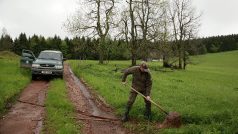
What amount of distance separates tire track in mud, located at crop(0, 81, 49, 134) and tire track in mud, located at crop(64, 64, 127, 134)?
56.6 inches

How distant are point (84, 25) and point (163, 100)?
3476cm

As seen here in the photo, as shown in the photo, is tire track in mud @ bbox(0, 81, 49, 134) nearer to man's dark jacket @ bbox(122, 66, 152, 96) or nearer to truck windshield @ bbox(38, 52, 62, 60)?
man's dark jacket @ bbox(122, 66, 152, 96)

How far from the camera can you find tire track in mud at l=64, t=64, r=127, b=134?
12.3 meters

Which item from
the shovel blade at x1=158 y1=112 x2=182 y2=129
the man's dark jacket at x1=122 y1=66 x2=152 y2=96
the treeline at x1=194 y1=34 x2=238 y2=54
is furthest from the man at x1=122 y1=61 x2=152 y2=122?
the treeline at x1=194 y1=34 x2=238 y2=54

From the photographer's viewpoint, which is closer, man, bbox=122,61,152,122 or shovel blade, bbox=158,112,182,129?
shovel blade, bbox=158,112,182,129

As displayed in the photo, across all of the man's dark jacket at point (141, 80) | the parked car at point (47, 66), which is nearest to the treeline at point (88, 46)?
the parked car at point (47, 66)

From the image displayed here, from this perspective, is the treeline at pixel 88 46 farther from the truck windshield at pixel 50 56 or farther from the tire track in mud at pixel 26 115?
the tire track in mud at pixel 26 115

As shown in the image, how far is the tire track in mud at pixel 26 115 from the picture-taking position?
38.0ft

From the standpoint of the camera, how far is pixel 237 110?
13789mm

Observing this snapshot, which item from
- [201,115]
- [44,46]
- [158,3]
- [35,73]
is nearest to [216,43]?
[44,46]

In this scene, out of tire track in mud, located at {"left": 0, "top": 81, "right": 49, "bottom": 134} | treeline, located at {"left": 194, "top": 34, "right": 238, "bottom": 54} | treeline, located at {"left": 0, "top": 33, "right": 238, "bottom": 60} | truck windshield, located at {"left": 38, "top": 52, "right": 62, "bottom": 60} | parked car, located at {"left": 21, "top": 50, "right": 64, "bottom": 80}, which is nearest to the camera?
tire track in mud, located at {"left": 0, "top": 81, "right": 49, "bottom": 134}

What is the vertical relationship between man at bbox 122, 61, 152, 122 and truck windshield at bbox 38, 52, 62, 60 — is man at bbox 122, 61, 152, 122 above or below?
below

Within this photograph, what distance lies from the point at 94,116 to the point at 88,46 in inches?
1362

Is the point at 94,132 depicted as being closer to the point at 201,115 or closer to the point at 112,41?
the point at 201,115
